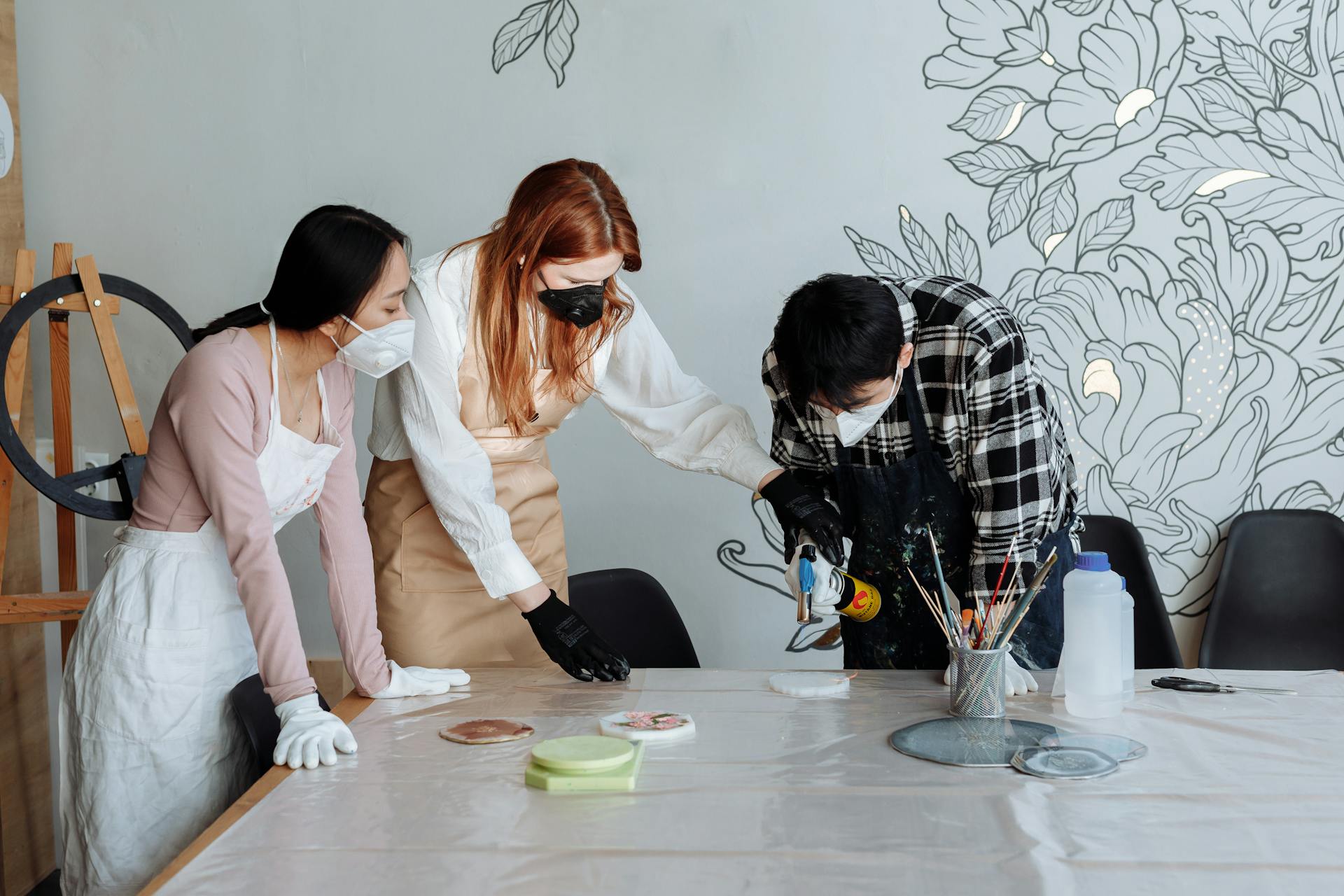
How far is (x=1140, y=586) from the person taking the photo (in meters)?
2.53

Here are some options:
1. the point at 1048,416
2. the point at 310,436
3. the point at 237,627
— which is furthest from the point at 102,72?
the point at 1048,416

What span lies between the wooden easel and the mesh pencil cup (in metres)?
1.93

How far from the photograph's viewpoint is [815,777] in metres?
1.29

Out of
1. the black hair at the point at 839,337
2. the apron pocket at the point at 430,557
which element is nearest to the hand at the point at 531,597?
the apron pocket at the point at 430,557

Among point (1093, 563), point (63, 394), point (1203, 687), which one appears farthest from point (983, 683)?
point (63, 394)

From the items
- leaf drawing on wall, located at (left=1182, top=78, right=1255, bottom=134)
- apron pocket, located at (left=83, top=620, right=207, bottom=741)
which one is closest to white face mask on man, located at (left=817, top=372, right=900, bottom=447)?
apron pocket, located at (left=83, top=620, right=207, bottom=741)

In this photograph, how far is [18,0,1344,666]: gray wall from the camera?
A: 2.62 m

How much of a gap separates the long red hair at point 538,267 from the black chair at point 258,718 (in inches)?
25.6

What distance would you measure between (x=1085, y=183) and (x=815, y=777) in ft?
6.33

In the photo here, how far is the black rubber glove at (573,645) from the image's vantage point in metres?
1.78

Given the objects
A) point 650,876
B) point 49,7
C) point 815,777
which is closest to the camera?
point 650,876

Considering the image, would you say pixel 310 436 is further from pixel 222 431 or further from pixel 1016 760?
pixel 1016 760

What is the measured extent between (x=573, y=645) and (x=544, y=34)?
167cm

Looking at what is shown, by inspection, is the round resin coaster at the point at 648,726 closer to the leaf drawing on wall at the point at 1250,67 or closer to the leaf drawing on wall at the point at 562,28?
the leaf drawing on wall at the point at 562,28
